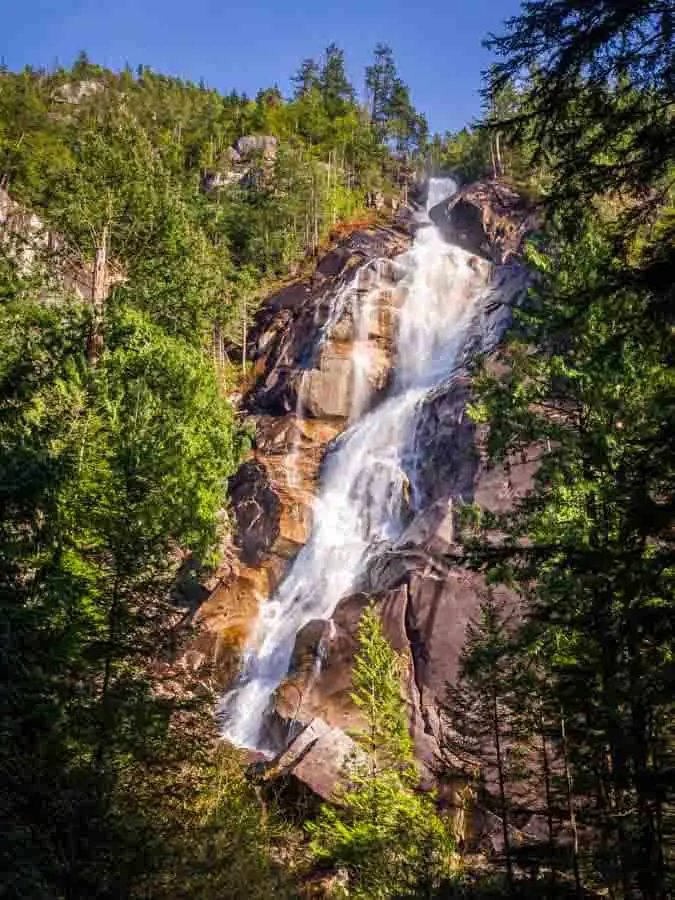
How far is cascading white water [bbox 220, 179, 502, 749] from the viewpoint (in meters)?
25.7

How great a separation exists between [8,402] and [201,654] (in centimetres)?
1824

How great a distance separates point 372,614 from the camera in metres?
16.7

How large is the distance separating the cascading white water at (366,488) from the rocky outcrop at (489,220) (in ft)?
8.21

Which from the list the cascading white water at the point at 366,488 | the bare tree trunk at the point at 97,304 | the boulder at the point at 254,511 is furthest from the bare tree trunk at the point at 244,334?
the bare tree trunk at the point at 97,304

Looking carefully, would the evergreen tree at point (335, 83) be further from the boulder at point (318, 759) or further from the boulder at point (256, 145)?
the boulder at point (318, 759)

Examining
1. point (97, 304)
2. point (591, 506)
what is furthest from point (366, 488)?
point (591, 506)

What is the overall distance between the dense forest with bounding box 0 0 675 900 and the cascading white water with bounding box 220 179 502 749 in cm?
509

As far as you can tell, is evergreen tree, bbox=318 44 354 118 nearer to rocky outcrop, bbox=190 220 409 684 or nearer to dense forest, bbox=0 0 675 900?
rocky outcrop, bbox=190 220 409 684

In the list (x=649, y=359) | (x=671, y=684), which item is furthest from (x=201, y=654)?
(x=671, y=684)

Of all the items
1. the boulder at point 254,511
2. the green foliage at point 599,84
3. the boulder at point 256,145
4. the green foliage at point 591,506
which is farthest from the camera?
the boulder at point 256,145

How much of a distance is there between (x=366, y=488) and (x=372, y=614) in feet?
52.4

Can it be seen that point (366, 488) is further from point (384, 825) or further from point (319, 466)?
point (384, 825)

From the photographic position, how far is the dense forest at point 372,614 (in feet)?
16.6

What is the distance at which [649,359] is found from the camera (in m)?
11.9
